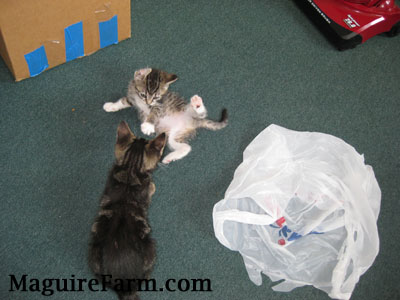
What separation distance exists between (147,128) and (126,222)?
0.55 m

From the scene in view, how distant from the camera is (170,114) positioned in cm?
183

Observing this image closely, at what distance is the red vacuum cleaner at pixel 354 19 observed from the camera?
7.00ft

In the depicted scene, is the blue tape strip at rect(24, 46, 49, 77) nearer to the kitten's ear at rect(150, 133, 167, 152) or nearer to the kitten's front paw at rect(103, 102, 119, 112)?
the kitten's front paw at rect(103, 102, 119, 112)

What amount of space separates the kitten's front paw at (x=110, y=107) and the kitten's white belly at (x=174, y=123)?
0.80 feet

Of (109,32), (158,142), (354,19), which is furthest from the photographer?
(354,19)

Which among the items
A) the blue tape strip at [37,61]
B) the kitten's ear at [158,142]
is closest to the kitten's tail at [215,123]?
the kitten's ear at [158,142]

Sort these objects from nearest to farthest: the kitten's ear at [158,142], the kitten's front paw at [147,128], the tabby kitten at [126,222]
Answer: the tabby kitten at [126,222] < the kitten's ear at [158,142] < the kitten's front paw at [147,128]

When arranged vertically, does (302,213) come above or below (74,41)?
below

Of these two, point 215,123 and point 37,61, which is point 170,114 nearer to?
point 215,123

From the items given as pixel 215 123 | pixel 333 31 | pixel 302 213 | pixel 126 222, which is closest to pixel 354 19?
pixel 333 31

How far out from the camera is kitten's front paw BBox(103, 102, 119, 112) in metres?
1.87

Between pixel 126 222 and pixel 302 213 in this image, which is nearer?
pixel 126 222

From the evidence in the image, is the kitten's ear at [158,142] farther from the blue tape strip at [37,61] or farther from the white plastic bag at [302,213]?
the blue tape strip at [37,61]

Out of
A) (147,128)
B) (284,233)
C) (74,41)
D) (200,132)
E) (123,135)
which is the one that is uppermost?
(74,41)
